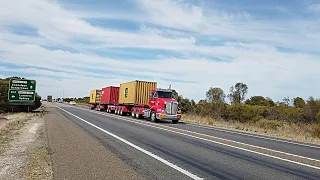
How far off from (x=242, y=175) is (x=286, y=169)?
67.0 inches

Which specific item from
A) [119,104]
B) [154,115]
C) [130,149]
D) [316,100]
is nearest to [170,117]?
[154,115]

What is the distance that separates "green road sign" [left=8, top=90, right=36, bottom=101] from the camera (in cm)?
3612

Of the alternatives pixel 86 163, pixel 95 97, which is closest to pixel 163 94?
pixel 86 163

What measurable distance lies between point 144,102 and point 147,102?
579mm

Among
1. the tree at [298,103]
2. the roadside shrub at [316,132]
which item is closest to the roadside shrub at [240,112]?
the tree at [298,103]

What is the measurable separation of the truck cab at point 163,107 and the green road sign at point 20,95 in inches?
594

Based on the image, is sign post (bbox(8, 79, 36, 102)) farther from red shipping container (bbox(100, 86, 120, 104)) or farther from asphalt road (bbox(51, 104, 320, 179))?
asphalt road (bbox(51, 104, 320, 179))

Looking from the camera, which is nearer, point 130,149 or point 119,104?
point 130,149

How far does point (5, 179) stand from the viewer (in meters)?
6.83

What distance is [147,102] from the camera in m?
34.2

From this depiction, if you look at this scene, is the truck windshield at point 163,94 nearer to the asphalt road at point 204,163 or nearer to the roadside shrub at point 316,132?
the roadside shrub at point 316,132

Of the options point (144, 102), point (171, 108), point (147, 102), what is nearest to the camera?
point (171, 108)

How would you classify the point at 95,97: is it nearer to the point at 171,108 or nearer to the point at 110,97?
the point at 110,97

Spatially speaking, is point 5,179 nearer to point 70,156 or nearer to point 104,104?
point 70,156
